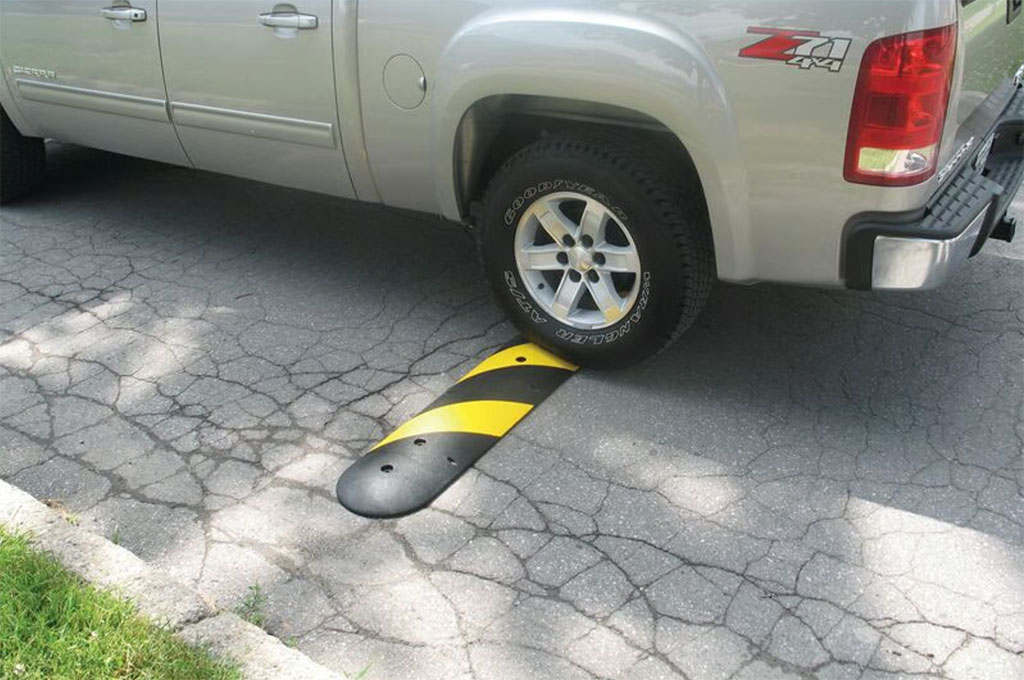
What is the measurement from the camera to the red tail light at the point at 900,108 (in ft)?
8.97

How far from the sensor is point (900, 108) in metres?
2.79

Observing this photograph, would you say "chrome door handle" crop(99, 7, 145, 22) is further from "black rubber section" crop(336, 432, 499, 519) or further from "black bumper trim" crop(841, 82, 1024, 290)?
"black bumper trim" crop(841, 82, 1024, 290)

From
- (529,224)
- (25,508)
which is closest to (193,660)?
(25,508)

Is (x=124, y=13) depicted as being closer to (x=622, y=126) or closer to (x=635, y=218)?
(x=622, y=126)

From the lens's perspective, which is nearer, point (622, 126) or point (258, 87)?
point (622, 126)

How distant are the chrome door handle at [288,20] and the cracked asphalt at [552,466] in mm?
1175

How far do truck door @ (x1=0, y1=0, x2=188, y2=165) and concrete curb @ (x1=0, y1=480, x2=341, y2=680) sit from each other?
2239 mm

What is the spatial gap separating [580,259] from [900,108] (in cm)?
121

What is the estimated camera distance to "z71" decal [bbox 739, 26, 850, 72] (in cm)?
278

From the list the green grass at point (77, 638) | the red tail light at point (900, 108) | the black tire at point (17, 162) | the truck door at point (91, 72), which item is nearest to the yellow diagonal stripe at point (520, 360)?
the red tail light at point (900, 108)

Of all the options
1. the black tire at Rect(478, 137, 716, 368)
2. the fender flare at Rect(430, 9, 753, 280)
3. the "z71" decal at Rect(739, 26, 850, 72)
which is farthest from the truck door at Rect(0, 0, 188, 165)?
the "z71" decal at Rect(739, 26, 850, 72)

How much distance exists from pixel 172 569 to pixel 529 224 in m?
1.70

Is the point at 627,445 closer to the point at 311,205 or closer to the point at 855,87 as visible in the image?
the point at 855,87

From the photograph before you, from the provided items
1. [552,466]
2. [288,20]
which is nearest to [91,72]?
[288,20]
